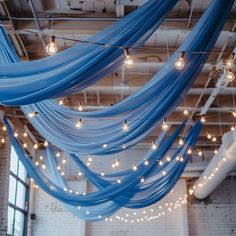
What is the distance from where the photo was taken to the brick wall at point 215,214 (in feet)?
36.1

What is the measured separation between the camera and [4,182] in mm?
8219

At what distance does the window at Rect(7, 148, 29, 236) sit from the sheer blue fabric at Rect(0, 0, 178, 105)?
6162 mm

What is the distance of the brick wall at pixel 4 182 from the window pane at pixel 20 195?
1572 mm

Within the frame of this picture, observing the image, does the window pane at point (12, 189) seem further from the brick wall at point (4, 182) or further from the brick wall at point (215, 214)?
the brick wall at point (215, 214)

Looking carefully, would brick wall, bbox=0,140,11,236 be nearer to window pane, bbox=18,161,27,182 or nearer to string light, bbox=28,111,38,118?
window pane, bbox=18,161,27,182

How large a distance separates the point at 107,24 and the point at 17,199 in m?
5.89

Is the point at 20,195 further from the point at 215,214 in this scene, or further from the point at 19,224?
the point at 215,214

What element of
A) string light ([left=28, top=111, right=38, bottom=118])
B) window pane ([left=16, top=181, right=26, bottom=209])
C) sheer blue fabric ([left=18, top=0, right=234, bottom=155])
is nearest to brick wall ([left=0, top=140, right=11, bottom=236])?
window pane ([left=16, top=181, right=26, bottom=209])

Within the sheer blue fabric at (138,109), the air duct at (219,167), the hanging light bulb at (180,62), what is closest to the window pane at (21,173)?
the air duct at (219,167)

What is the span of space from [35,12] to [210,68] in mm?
2928

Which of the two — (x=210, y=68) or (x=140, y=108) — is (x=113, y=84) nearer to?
(x=210, y=68)

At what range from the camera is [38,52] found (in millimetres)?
6438

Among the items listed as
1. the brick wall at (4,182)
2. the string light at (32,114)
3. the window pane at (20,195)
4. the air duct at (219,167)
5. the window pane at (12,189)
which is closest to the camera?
the string light at (32,114)

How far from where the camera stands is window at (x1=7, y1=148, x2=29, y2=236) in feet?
30.5
